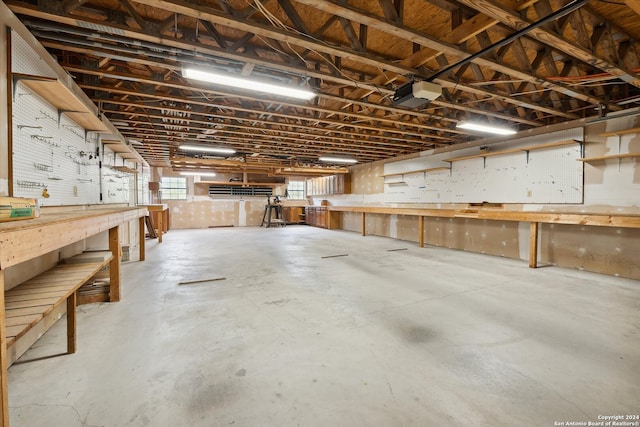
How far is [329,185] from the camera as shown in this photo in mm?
11586

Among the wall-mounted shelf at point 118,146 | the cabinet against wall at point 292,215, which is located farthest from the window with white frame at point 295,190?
the wall-mounted shelf at point 118,146

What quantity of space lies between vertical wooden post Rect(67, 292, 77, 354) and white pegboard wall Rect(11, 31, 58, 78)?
1.70 m

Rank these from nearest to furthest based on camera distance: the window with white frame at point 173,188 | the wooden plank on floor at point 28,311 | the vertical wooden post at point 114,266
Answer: the wooden plank on floor at point 28,311 → the vertical wooden post at point 114,266 → the window with white frame at point 173,188

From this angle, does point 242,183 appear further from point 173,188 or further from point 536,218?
point 536,218

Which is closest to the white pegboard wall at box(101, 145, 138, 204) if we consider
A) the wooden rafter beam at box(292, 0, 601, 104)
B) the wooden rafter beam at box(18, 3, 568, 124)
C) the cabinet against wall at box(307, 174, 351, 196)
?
the wooden rafter beam at box(18, 3, 568, 124)

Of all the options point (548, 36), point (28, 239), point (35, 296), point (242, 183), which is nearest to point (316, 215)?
point (242, 183)

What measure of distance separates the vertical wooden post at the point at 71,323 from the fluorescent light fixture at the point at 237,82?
2.09m

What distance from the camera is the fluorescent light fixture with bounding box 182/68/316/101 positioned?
2.62m

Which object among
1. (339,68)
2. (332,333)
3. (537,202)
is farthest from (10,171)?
(537,202)

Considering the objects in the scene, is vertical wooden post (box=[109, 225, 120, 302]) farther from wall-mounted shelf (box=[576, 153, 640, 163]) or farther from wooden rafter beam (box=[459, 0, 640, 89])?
wall-mounted shelf (box=[576, 153, 640, 163])

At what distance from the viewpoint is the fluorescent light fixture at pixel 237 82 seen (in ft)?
8.61

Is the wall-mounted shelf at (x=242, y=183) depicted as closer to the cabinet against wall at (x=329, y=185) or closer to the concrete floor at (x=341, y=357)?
the cabinet against wall at (x=329, y=185)

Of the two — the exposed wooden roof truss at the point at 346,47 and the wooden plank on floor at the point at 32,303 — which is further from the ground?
the exposed wooden roof truss at the point at 346,47

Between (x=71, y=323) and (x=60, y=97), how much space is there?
198 cm
